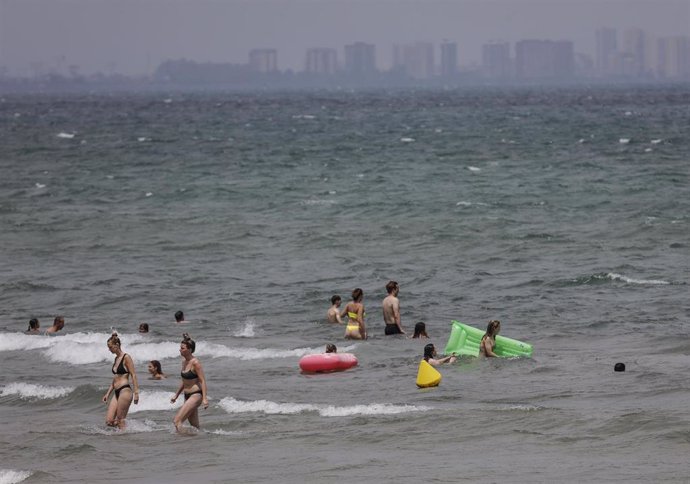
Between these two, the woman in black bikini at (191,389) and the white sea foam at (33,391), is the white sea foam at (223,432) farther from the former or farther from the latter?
the white sea foam at (33,391)

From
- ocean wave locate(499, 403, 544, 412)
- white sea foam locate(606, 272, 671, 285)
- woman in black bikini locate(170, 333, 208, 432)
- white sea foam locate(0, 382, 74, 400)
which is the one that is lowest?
white sea foam locate(0, 382, 74, 400)

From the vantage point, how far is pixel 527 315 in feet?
85.8

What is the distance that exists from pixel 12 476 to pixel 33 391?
508cm

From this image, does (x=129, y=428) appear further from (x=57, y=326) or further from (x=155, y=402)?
(x=57, y=326)

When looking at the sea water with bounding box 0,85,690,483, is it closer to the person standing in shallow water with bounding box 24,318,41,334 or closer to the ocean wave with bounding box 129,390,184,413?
the ocean wave with bounding box 129,390,184,413

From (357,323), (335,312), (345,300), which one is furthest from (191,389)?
(345,300)

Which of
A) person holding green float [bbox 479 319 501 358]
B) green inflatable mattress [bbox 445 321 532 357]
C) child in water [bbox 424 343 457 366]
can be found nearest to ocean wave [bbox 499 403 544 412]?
child in water [bbox 424 343 457 366]

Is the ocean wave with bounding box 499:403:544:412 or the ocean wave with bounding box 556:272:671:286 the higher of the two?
the ocean wave with bounding box 556:272:671:286

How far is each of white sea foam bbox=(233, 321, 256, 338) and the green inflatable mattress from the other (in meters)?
4.76

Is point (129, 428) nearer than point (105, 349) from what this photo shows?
Yes

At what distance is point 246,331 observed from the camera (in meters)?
25.5

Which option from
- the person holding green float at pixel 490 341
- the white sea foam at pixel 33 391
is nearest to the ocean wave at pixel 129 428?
the white sea foam at pixel 33 391

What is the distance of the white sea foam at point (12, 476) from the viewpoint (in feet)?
50.5

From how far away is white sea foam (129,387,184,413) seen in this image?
19.1 m
